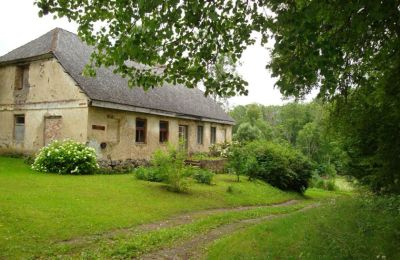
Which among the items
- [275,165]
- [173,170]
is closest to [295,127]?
[275,165]

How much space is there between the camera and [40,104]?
21969 mm

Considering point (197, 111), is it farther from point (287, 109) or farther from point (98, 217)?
point (287, 109)

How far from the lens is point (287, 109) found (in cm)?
7750

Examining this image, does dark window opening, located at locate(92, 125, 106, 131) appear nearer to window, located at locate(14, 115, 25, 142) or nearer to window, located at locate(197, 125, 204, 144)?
window, located at locate(14, 115, 25, 142)

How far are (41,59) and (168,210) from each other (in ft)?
45.3

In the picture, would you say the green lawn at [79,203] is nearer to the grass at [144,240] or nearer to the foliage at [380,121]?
the grass at [144,240]

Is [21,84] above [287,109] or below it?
below

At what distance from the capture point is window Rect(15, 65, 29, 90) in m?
23.0

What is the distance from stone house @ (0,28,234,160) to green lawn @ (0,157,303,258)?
319 cm

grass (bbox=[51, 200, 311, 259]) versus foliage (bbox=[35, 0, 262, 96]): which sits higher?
foliage (bbox=[35, 0, 262, 96])

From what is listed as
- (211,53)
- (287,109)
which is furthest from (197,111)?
(287,109)

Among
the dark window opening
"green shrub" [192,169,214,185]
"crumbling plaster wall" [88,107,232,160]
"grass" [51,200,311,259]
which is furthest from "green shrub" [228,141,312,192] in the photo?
"grass" [51,200,311,259]

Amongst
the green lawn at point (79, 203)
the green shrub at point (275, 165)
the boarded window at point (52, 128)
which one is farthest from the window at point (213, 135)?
the boarded window at point (52, 128)

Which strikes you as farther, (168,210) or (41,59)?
(41,59)
